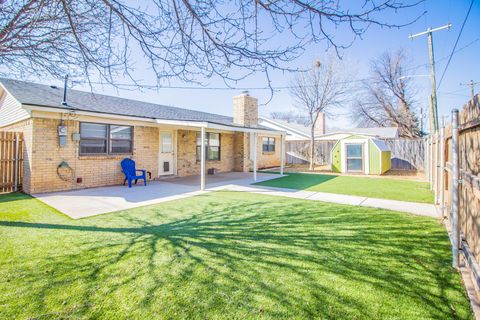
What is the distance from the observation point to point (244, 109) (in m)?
15.0

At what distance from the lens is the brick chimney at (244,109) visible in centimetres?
1505

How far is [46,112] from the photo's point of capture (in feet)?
25.5

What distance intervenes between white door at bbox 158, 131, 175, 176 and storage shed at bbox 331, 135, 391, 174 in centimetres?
988

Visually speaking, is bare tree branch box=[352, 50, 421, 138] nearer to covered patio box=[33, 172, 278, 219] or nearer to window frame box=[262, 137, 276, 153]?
window frame box=[262, 137, 276, 153]

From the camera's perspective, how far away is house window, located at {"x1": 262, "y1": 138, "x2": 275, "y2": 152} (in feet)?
57.0

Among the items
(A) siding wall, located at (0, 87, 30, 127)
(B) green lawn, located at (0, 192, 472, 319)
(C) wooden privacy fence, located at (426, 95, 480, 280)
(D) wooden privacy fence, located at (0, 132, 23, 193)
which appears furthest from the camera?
(A) siding wall, located at (0, 87, 30, 127)

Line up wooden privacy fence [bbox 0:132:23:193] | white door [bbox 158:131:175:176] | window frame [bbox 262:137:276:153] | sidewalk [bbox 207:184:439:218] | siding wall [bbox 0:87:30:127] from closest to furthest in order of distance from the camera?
sidewalk [bbox 207:184:439:218]
wooden privacy fence [bbox 0:132:23:193]
siding wall [bbox 0:87:30:127]
white door [bbox 158:131:175:176]
window frame [bbox 262:137:276:153]

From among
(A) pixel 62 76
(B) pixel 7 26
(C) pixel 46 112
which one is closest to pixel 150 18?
(B) pixel 7 26

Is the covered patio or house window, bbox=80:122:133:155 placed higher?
house window, bbox=80:122:133:155

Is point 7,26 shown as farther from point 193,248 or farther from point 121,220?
point 193,248

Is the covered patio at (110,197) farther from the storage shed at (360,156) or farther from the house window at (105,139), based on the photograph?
the storage shed at (360,156)

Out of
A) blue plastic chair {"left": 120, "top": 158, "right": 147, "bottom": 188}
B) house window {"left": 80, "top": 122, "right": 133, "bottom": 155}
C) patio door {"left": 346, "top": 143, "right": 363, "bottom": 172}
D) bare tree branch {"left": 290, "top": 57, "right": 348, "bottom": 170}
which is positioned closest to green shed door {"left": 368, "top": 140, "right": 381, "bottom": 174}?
patio door {"left": 346, "top": 143, "right": 363, "bottom": 172}

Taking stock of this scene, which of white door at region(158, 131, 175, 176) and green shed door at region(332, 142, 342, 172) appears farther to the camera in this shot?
green shed door at region(332, 142, 342, 172)

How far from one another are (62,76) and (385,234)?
6620 millimetres
